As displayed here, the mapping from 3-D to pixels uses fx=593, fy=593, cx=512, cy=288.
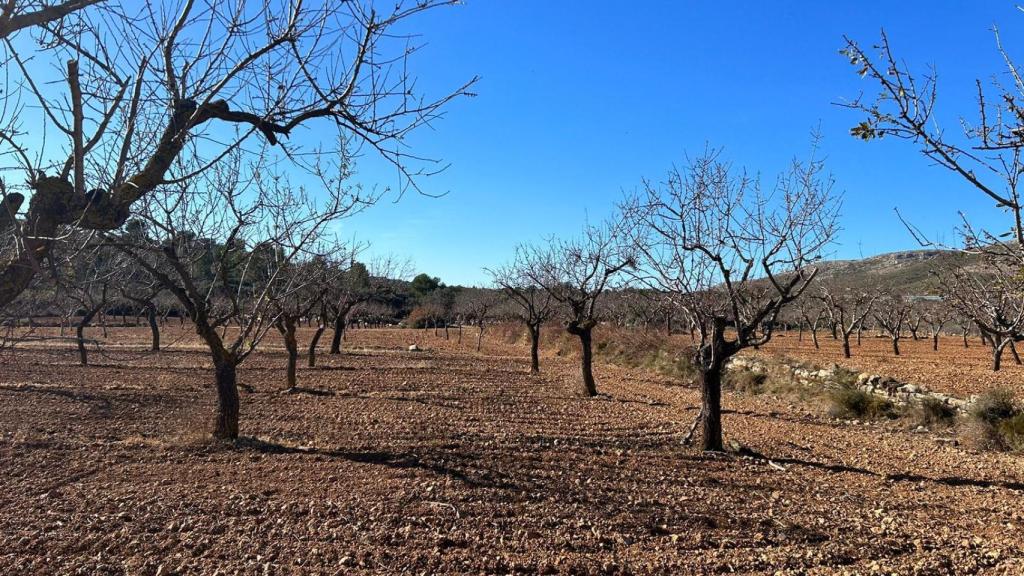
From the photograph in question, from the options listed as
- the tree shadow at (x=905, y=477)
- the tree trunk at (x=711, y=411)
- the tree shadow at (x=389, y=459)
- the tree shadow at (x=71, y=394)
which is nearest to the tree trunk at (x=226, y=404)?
the tree shadow at (x=389, y=459)

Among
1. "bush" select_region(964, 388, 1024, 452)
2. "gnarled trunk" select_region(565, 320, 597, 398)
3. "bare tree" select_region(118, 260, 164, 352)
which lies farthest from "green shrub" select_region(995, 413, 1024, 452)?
"bare tree" select_region(118, 260, 164, 352)

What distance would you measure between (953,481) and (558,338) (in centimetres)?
2449

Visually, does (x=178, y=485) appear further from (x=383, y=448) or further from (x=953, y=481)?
(x=953, y=481)

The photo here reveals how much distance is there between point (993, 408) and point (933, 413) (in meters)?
1.41

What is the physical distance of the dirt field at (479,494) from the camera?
4164mm

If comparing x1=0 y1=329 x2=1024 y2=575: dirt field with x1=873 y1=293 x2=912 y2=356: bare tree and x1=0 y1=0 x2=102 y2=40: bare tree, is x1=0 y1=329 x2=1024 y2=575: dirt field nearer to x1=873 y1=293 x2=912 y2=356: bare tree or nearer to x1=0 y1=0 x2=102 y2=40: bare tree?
x1=0 y1=0 x2=102 y2=40: bare tree

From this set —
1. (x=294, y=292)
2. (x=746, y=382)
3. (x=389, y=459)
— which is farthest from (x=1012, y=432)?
(x=294, y=292)

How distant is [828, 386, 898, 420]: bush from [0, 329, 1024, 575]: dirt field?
87 centimetres

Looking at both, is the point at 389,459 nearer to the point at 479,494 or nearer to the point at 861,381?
the point at 479,494

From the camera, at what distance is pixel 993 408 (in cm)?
973

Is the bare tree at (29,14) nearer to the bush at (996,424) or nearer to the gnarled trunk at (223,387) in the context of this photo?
the gnarled trunk at (223,387)

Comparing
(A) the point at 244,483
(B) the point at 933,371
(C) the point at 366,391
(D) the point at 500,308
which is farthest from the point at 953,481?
(D) the point at 500,308

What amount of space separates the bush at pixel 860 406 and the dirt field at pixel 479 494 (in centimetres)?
87

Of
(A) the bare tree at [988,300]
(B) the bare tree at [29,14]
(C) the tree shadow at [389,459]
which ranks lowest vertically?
(C) the tree shadow at [389,459]
